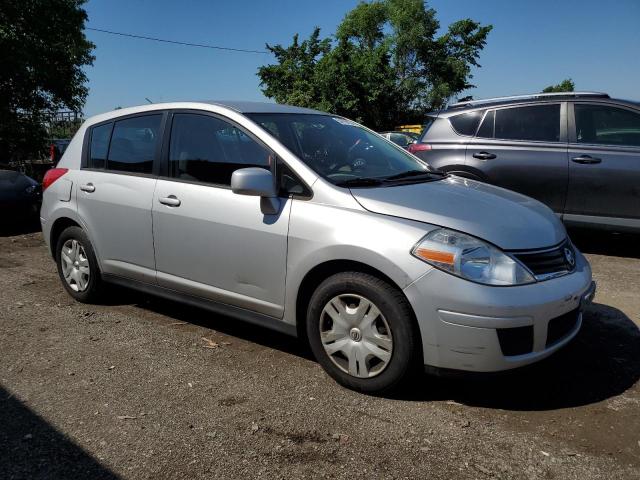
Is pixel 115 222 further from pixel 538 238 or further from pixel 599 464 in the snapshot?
pixel 599 464

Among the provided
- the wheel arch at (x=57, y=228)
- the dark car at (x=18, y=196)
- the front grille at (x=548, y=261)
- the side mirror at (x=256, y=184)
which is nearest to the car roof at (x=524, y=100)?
the front grille at (x=548, y=261)

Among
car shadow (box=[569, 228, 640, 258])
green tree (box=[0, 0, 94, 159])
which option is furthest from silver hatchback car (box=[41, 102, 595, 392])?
green tree (box=[0, 0, 94, 159])

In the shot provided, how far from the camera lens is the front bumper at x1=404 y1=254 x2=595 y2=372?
2732 millimetres

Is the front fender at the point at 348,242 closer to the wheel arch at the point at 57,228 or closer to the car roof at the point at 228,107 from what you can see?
the car roof at the point at 228,107

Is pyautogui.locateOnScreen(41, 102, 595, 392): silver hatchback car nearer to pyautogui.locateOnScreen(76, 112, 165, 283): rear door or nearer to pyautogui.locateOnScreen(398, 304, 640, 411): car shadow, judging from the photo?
pyautogui.locateOnScreen(76, 112, 165, 283): rear door

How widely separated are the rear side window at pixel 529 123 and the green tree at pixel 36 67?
10242mm

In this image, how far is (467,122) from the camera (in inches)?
267

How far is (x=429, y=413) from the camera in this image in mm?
2936

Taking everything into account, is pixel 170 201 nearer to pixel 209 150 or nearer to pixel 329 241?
pixel 209 150

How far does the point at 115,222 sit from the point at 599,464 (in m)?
3.56

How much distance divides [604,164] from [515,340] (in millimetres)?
3962

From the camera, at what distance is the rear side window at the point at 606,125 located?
5.90 metres

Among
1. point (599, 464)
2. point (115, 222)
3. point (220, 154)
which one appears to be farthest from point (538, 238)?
point (115, 222)

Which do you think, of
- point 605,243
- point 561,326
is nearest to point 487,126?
point 605,243
